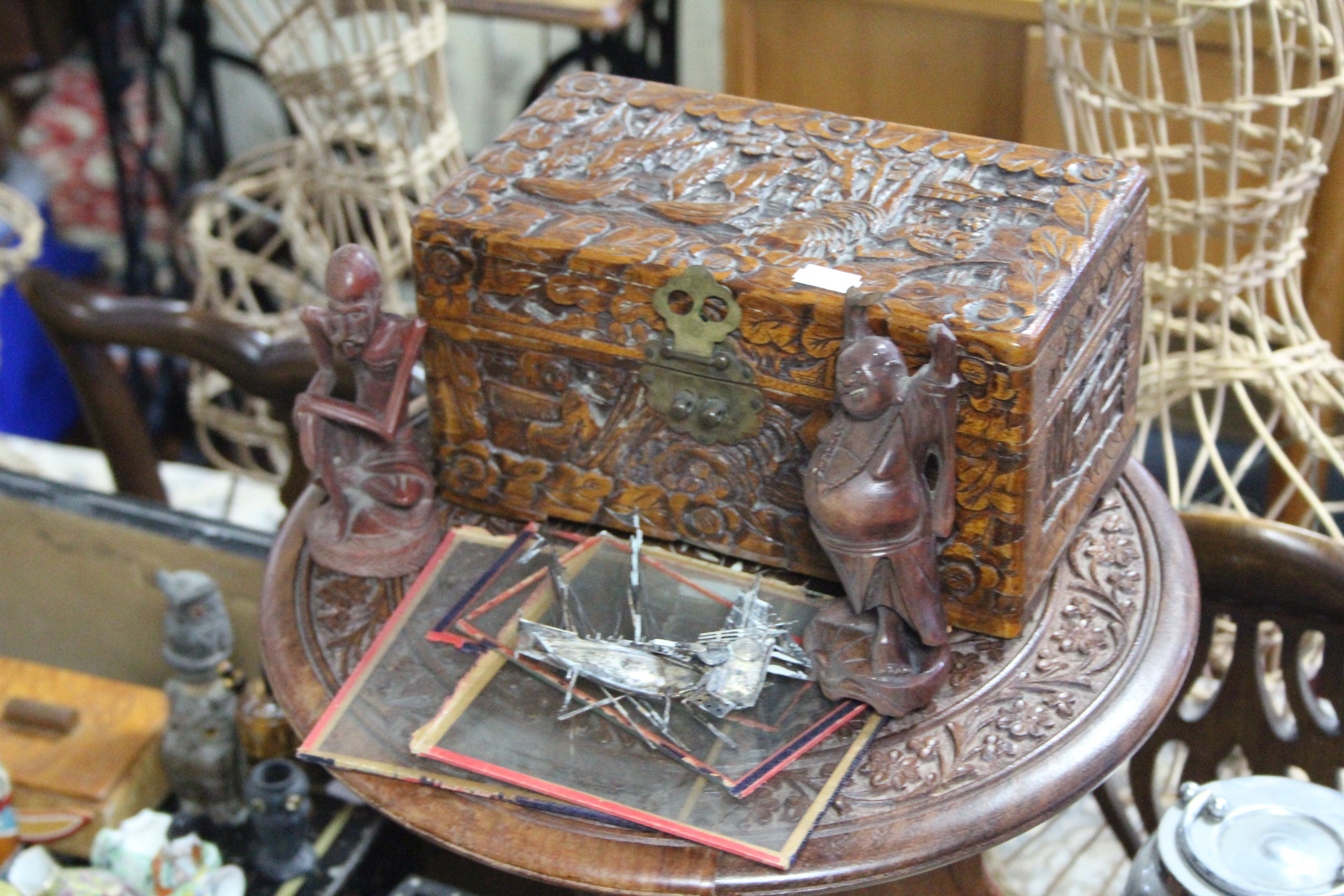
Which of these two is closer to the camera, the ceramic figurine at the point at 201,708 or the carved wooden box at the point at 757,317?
the carved wooden box at the point at 757,317

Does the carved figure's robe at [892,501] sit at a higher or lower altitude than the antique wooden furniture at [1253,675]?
higher

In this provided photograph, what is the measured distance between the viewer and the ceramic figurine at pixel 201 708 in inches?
63.6

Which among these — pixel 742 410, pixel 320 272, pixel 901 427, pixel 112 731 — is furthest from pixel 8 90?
pixel 901 427

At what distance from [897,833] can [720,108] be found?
0.69 meters

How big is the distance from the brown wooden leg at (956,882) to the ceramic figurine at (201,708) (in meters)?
0.76

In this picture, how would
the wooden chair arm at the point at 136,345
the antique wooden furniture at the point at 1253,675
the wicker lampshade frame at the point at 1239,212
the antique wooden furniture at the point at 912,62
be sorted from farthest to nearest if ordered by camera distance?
the antique wooden furniture at the point at 912,62 < the wooden chair arm at the point at 136,345 < the wicker lampshade frame at the point at 1239,212 < the antique wooden furniture at the point at 1253,675

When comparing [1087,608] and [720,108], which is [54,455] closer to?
[720,108]

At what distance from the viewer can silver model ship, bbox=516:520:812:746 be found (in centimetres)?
116

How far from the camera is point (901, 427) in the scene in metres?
1.09

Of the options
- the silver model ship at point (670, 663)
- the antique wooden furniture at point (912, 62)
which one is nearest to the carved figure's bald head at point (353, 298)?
the silver model ship at point (670, 663)

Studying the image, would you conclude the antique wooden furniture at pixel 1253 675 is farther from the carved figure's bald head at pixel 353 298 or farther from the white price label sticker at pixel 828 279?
the carved figure's bald head at pixel 353 298

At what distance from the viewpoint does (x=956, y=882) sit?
1.26 meters

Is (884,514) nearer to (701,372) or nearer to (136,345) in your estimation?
(701,372)

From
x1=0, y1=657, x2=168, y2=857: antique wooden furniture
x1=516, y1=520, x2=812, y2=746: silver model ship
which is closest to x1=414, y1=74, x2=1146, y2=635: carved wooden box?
x1=516, y1=520, x2=812, y2=746: silver model ship
